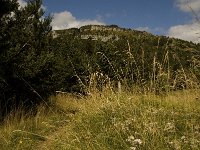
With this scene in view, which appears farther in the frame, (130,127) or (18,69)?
(18,69)

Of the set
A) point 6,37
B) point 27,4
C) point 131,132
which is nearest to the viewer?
point 131,132

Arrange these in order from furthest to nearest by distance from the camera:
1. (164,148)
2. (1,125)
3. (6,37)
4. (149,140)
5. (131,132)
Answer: (6,37) < (1,125) < (131,132) < (149,140) < (164,148)

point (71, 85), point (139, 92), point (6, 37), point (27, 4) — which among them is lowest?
point (71, 85)

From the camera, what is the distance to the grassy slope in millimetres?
4793

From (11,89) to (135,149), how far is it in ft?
28.2

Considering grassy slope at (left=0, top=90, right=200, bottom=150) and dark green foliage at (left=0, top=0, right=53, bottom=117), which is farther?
dark green foliage at (left=0, top=0, right=53, bottom=117)

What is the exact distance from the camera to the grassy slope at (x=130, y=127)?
4.79 metres

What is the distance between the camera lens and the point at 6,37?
12.0 m

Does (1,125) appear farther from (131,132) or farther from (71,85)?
(71,85)

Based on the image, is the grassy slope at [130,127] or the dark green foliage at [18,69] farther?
the dark green foliage at [18,69]

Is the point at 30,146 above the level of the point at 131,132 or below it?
below

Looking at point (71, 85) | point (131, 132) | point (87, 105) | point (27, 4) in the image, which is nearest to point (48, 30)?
point (27, 4)

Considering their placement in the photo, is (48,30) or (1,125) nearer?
(1,125)

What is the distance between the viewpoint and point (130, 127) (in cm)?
547
